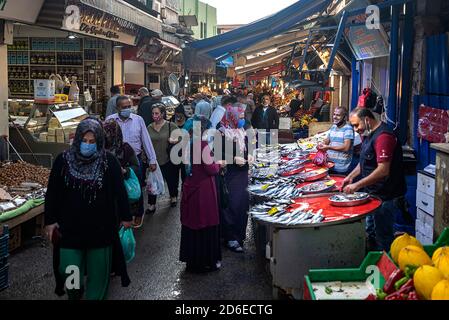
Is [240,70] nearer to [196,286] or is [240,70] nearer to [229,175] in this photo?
[229,175]

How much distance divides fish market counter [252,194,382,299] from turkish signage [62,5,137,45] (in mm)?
7255

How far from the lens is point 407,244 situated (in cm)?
378

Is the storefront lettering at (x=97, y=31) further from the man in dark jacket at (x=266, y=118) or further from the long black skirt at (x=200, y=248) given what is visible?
the long black skirt at (x=200, y=248)

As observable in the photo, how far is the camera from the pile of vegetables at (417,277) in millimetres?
3113

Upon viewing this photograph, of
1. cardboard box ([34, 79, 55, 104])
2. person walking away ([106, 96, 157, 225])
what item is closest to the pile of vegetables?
person walking away ([106, 96, 157, 225])

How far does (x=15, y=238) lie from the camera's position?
6.77 metres

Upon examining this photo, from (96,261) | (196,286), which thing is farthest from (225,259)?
(96,261)

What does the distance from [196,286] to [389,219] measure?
2231mm

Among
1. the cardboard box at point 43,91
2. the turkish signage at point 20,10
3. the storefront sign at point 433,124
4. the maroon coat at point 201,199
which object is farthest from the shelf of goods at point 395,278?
the cardboard box at point 43,91

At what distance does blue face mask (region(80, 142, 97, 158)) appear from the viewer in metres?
4.23

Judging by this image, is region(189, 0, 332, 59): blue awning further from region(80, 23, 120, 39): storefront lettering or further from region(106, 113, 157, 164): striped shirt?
region(80, 23, 120, 39): storefront lettering

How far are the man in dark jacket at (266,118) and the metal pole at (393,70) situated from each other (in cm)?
572

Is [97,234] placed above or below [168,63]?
below

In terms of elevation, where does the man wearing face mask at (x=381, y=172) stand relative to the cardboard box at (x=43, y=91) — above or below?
below
